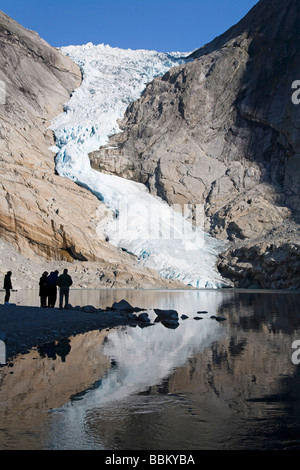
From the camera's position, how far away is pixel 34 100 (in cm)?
5938

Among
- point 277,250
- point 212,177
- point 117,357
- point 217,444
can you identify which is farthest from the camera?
point 212,177

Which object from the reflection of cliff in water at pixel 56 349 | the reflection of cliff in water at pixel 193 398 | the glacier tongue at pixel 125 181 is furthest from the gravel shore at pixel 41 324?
the glacier tongue at pixel 125 181

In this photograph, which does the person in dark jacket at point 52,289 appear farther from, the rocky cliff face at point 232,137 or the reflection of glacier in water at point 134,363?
the rocky cliff face at point 232,137

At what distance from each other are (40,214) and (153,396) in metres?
36.3

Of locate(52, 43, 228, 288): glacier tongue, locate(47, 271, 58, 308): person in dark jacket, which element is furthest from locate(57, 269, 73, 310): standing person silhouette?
locate(52, 43, 228, 288): glacier tongue

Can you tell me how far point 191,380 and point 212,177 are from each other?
4728cm

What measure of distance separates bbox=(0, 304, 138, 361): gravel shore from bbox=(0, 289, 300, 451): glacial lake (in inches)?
19.0

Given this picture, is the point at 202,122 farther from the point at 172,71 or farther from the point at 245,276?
the point at 245,276

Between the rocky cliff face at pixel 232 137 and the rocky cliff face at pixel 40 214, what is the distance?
8.14 metres

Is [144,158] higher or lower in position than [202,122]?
lower

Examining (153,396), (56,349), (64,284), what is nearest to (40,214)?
(64,284)

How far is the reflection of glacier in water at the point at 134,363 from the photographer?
4.68 metres

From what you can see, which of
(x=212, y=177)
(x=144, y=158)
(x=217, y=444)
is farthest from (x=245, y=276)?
(x=217, y=444)

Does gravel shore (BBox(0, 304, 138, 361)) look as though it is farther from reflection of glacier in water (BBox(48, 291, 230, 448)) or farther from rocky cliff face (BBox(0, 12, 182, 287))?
rocky cliff face (BBox(0, 12, 182, 287))
